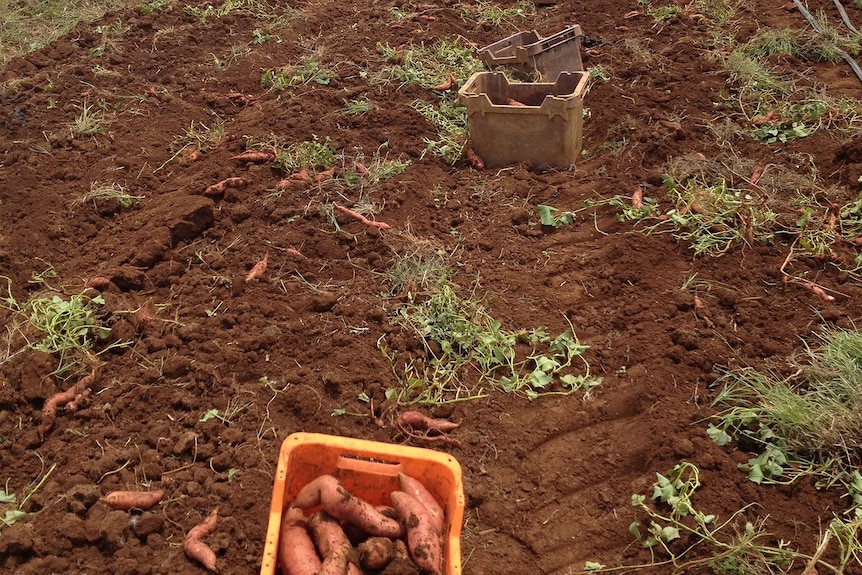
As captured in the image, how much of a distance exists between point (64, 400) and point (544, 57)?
5.13 m

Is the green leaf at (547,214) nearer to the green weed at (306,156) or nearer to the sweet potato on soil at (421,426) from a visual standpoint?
the green weed at (306,156)

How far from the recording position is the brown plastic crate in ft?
16.6

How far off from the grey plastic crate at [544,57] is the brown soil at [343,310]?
0.39 m

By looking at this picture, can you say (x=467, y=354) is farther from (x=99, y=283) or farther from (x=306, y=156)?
(x=306, y=156)

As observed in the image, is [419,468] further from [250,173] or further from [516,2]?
[516,2]

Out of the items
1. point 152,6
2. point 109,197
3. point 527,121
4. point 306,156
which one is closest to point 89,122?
point 109,197

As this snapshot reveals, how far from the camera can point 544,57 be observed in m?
6.49

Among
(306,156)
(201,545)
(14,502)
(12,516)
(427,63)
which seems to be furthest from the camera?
(427,63)

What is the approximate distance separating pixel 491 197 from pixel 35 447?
3324 millimetres

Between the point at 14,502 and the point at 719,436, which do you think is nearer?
the point at 14,502

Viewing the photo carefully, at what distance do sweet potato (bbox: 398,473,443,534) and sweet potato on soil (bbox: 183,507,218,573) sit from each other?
0.79m

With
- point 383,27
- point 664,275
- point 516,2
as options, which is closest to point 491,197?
point 664,275

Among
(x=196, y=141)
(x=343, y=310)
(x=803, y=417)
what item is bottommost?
(x=803, y=417)

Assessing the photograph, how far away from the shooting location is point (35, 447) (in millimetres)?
3125
